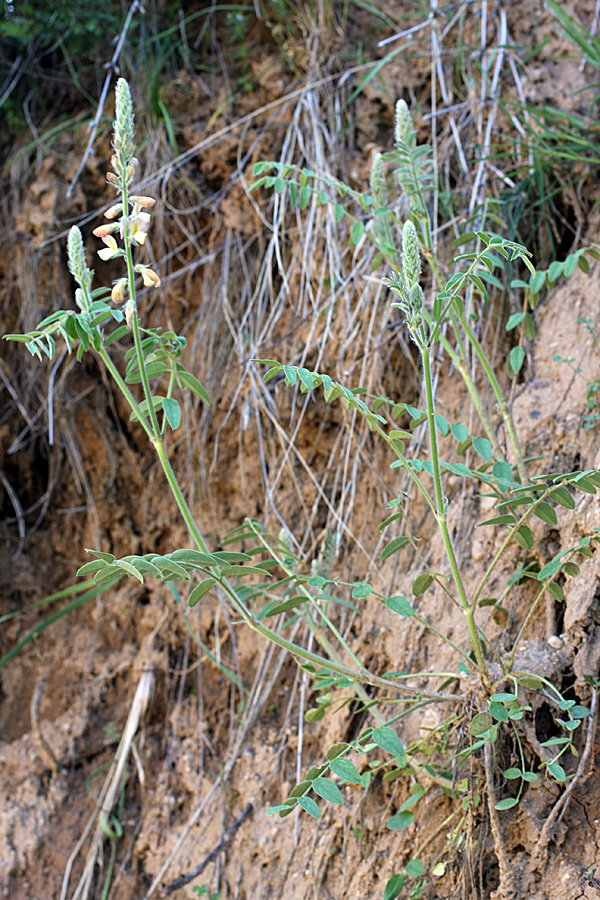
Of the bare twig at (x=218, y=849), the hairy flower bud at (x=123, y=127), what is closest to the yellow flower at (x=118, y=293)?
the hairy flower bud at (x=123, y=127)

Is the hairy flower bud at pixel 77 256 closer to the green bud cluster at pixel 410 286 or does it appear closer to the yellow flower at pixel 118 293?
the yellow flower at pixel 118 293

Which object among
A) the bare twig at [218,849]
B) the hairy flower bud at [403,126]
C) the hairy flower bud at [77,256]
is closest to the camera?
the hairy flower bud at [77,256]

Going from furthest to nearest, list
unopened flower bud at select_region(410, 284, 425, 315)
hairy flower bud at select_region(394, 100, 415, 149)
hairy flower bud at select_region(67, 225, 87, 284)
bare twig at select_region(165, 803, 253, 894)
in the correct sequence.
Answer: bare twig at select_region(165, 803, 253, 894) < hairy flower bud at select_region(394, 100, 415, 149) < hairy flower bud at select_region(67, 225, 87, 284) < unopened flower bud at select_region(410, 284, 425, 315)

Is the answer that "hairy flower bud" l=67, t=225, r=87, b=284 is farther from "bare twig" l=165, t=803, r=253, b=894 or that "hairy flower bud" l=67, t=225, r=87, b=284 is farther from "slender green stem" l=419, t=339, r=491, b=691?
"bare twig" l=165, t=803, r=253, b=894

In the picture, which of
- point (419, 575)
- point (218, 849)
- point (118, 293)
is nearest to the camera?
point (118, 293)

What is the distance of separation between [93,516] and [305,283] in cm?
117

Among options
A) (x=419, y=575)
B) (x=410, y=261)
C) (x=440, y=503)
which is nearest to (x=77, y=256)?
(x=410, y=261)

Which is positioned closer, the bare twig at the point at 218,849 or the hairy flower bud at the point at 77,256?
the hairy flower bud at the point at 77,256

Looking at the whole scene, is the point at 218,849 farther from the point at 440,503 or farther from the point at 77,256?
the point at 77,256


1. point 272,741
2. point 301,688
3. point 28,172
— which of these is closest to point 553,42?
point 28,172

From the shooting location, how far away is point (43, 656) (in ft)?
8.84

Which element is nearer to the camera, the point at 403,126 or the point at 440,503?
the point at 440,503

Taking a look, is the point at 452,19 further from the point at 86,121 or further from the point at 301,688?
the point at 301,688

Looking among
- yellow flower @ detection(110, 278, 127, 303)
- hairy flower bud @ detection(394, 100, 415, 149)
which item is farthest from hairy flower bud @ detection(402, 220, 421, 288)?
hairy flower bud @ detection(394, 100, 415, 149)
